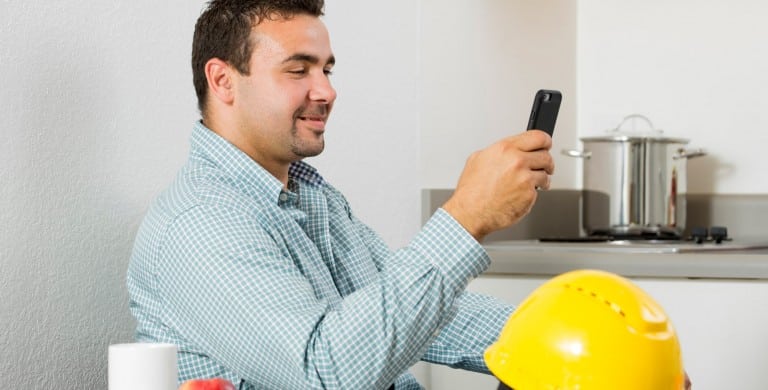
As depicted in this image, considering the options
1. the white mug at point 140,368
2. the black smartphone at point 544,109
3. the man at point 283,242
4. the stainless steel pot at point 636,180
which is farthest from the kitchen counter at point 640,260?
the white mug at point 140,368

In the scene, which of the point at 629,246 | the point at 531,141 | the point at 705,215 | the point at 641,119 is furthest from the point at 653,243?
→ the point at 531,141

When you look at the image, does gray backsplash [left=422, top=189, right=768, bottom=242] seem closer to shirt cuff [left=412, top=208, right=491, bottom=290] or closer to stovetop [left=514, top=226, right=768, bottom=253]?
stovetop [left=514, top=226, right=768, bottom=253]

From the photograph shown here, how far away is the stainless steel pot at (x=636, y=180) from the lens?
2.33 m

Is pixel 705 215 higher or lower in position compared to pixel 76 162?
lower

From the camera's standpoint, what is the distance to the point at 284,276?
1070 mm

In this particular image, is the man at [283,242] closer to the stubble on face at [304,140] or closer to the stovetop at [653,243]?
the stubble on face at [304,140]

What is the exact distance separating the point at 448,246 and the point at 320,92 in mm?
362

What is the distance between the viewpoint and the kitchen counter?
6.13 feet

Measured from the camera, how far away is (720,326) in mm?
1872

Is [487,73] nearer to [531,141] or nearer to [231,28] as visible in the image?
[231,28]

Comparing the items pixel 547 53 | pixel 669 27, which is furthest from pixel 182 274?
pixel 669 27

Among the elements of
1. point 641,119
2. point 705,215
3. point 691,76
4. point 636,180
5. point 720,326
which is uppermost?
point 691,76

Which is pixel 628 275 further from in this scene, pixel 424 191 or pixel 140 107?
pixel 140 107

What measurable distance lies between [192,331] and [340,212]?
40 centimetres
